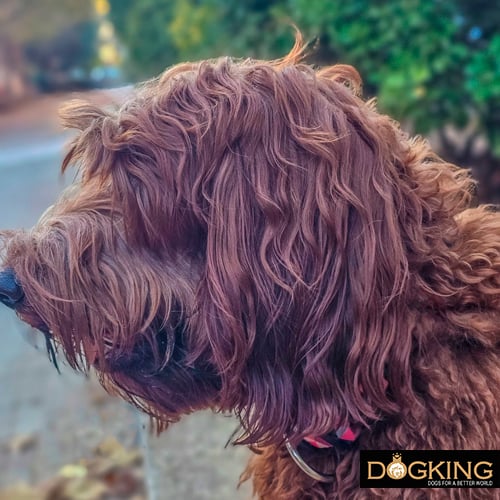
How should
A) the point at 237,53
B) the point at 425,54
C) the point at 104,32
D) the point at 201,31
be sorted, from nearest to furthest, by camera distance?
the point at 425,54 < the point at 237,53 < the point at 201,31 < the point at 104,32

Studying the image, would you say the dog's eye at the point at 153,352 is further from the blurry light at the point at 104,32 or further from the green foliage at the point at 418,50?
the blurry light at the point at 104,32

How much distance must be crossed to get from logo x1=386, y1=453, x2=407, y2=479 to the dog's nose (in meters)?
1.03

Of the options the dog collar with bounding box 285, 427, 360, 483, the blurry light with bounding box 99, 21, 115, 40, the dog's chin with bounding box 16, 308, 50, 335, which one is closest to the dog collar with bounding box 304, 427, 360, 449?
the dog collar with bounding box 285, 427, 360, 483

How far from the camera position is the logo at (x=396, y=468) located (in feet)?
6.20

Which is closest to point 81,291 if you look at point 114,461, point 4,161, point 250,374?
point 250,374

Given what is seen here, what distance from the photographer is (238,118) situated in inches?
72.8

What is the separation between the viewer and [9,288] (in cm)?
187

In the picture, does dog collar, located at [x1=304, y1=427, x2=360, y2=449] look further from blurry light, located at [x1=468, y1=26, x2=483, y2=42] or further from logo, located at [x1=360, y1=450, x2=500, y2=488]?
blurry light, located at [x1=468, y1=26, x2=483, y2=42]

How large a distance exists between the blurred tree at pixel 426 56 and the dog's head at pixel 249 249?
2.72 meters

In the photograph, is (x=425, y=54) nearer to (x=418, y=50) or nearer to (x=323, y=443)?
(x=418, y=50)

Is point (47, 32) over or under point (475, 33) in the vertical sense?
under

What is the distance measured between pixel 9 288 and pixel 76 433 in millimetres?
2907

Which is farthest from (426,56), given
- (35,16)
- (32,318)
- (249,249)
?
(35,16)

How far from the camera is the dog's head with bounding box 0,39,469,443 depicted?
5.99 feet
